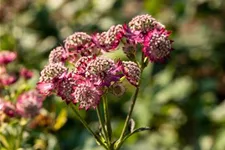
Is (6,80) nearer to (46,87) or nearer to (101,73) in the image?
(46,87)

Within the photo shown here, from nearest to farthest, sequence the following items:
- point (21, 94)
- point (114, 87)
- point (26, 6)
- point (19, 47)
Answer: point (114, 87), point (21, 94), point (19, 47), point (26, 6)

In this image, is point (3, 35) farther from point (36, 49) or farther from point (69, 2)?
point (69, 2)

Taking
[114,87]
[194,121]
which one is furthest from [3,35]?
[114,87]

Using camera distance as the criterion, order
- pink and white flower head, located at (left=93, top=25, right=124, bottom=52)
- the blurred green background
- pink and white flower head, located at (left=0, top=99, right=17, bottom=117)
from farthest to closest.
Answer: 1. the blurred green background
2. pink and white flower head, located at (left=0, top=99, right=17, bottom=117)
3. pink and white flower head, located at (left=93, top=25, right=124, bottom=52)

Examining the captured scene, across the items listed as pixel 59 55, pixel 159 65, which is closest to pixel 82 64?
pixel 59 55

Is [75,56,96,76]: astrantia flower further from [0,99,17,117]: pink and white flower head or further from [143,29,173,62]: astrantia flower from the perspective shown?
[0,99,17,117]: pink and white flower head

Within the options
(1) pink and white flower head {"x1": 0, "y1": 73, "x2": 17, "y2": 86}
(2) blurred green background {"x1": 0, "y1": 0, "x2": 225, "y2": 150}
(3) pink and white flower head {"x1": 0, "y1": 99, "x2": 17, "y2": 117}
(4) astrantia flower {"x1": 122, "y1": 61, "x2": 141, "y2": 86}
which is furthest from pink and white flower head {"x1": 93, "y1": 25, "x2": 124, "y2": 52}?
(2) blurred green background {"x1": 0, "y1": 0, "x2": 225, "y2": 150}
